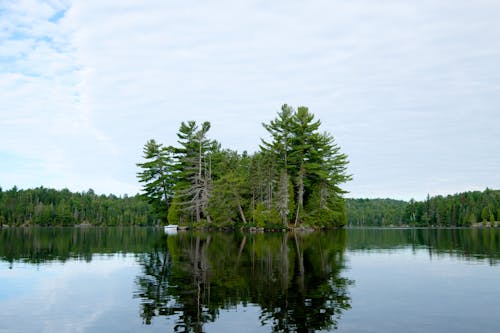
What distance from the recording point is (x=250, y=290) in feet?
50.6

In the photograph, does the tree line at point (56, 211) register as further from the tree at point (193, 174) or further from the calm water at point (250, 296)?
the calm water at point (250, 296)

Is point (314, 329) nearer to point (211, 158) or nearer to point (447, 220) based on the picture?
point (211, 158)

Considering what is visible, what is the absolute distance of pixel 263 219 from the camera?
67062mm

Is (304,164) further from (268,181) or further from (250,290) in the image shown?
(250,290)

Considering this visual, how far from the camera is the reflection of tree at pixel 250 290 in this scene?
37.9ft

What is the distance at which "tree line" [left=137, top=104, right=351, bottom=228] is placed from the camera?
2721 inches

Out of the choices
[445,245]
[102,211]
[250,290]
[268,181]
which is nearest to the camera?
[250,290]

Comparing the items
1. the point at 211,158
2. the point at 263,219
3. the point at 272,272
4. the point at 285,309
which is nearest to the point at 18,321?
the point at 285,309

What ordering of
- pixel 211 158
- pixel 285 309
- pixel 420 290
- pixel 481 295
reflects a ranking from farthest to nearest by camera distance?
1. pixel 211 158
2. pixel 420 290
3. pixel 481 295
4. pixel 285 309

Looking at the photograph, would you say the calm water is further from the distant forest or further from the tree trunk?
the distant forest

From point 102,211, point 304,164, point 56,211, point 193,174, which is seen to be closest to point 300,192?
point 304,164

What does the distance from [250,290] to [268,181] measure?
53376 mm

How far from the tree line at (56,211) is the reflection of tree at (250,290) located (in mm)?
143490

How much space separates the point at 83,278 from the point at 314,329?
40.3 ft
